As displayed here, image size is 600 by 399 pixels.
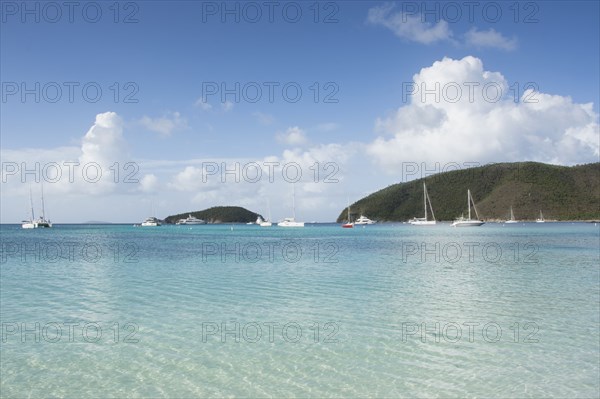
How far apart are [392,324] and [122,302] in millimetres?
13297

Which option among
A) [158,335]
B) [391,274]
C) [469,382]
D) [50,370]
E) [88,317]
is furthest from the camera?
[391,274]

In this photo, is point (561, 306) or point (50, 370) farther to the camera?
point (561, 306)

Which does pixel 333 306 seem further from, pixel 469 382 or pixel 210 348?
pixel 469 382

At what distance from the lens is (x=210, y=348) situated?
555 inches

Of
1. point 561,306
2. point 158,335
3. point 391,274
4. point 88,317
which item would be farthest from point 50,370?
point 391,274

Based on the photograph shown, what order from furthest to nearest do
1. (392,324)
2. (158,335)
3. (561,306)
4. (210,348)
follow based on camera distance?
(561,306) < (392,324) < (158,335) < (210,348)

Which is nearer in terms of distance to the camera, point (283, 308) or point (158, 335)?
point (158, 335)

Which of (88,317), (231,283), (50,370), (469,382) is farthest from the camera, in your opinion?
(231,283)

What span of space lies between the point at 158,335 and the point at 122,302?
768 cm

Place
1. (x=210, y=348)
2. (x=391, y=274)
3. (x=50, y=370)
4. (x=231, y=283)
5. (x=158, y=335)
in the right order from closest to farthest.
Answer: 1. (x=50, y=370)
2. (x=210, y=348)
3. (x=158, y=335)
4. (x=231, y=283)
5. (x=391, y=274)

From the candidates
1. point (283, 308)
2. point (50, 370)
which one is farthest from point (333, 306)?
point (50, 370)

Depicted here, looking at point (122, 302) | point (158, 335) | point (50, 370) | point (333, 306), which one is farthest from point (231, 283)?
point (50, 370)

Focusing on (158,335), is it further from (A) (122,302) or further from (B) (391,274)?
(B) (391,274)

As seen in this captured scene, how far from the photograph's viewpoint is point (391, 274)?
32281 millimetres
